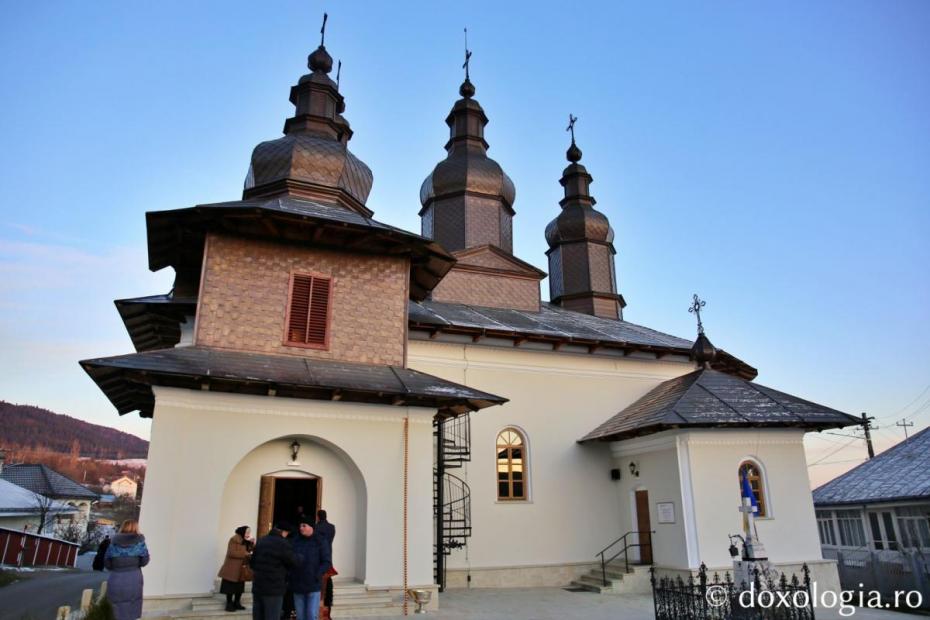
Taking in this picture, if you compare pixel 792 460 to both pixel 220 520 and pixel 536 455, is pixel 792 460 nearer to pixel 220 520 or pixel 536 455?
pixel 536 455

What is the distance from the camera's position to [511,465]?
53.5 feet

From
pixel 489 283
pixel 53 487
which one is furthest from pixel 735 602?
pixel 53 487

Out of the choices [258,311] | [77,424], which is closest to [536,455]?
[258,311]

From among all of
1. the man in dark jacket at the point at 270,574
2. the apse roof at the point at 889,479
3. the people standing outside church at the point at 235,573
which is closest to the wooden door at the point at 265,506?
the people standing outside church at the point at 235,573

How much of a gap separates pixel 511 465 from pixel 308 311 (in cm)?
724

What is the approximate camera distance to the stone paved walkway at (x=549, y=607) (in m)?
10.9

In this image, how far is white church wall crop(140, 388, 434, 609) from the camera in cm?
948

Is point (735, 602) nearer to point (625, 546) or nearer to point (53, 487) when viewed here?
point (625, 546)

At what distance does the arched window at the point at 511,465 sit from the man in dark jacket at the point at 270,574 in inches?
359

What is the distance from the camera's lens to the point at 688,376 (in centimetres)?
1711

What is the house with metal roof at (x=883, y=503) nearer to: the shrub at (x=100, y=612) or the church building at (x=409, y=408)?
the church building at (x=409, y=408)

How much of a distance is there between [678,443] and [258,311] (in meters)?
9.60

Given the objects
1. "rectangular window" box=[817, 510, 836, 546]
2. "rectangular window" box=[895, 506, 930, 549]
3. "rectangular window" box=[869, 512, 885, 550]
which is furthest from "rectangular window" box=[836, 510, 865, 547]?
"rectangular window" box=[895, 506, 930, 549]

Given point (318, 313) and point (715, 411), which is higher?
point (318, 313)
